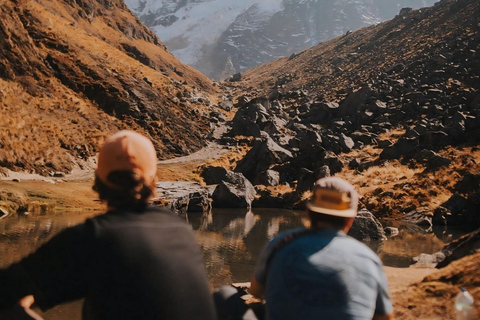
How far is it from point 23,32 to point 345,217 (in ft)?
151

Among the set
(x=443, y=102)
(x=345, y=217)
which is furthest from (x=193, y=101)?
(x=345, y=217)

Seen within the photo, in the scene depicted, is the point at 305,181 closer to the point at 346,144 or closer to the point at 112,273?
the point at 346,144

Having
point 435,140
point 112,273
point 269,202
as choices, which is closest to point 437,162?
point 435,140

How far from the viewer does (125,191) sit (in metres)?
2.60

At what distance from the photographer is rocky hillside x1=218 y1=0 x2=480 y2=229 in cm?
2867

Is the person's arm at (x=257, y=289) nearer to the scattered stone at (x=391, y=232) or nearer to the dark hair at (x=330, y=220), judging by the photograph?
the dark hair at (x=330, y=220)

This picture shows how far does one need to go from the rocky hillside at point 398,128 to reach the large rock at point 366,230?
657 cm

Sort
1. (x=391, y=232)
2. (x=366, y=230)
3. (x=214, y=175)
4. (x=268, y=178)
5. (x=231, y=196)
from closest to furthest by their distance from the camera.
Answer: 1. (x=366, y=230)
2. (x=391, y=232)
3. (x=231, y=196)
4. (x=268, y=178)
5. (x=214, y=175)

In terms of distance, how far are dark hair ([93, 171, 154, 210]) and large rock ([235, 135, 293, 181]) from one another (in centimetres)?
3435

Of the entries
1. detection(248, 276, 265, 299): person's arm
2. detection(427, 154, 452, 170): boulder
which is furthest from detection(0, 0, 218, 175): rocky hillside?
detection(248, 276, 265, 299): person's arm

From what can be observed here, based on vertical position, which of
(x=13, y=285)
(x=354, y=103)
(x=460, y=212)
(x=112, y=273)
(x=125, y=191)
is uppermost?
(x=354, y=103)

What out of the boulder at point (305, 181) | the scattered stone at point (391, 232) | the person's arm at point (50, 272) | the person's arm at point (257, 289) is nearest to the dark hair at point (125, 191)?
the person's arm at point (50, 272)

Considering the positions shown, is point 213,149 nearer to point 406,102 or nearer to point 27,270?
point 406,102

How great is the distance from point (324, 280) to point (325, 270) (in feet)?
0.21
